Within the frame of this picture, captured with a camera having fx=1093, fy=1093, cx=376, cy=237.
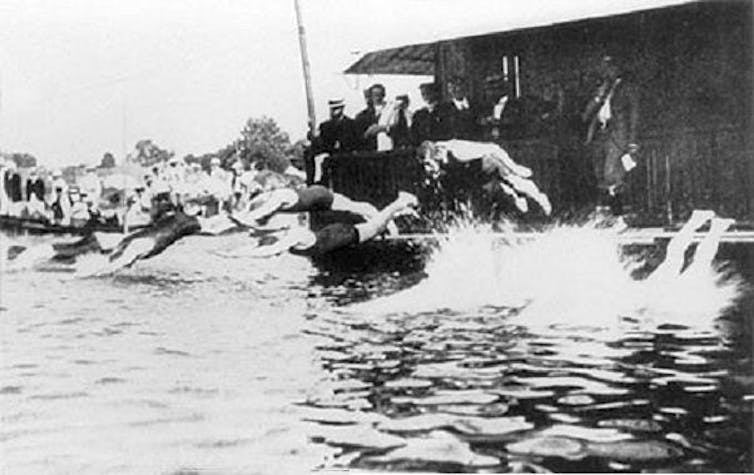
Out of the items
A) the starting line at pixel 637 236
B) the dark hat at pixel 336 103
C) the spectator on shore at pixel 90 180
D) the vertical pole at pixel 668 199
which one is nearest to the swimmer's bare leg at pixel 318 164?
the dark hat at pixel 336 103

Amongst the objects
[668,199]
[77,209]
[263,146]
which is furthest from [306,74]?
[668,199]

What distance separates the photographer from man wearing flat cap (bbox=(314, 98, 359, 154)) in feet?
8.65

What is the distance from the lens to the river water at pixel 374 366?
7.69ft

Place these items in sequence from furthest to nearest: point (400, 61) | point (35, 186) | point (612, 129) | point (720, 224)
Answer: point (35, 186)
point (400, 61)
point (612, 129)
point (720, 224)

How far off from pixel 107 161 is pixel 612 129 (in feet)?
4.06

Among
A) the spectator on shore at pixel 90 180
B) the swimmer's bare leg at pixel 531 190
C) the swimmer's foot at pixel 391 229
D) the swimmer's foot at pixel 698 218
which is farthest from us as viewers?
the spectator on shore at pixel 90 180

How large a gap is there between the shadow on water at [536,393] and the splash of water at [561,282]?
2cm

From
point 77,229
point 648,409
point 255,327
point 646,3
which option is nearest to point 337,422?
point 255,327

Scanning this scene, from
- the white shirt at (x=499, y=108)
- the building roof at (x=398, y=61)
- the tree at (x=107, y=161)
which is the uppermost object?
the building roof at (x=398, y=61)

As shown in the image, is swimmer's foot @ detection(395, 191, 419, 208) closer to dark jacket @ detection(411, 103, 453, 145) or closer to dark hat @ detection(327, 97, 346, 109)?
dark jacket @ detection(411, 103, 453, 145)

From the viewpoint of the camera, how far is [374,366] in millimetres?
2535

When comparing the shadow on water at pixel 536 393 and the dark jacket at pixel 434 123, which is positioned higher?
the dark jacket at pixel 434 123

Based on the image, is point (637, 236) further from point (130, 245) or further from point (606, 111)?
point (130, 245)

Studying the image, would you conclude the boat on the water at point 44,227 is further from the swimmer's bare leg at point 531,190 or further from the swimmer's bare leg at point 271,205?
the swimmer's bare leg at point 531,190
